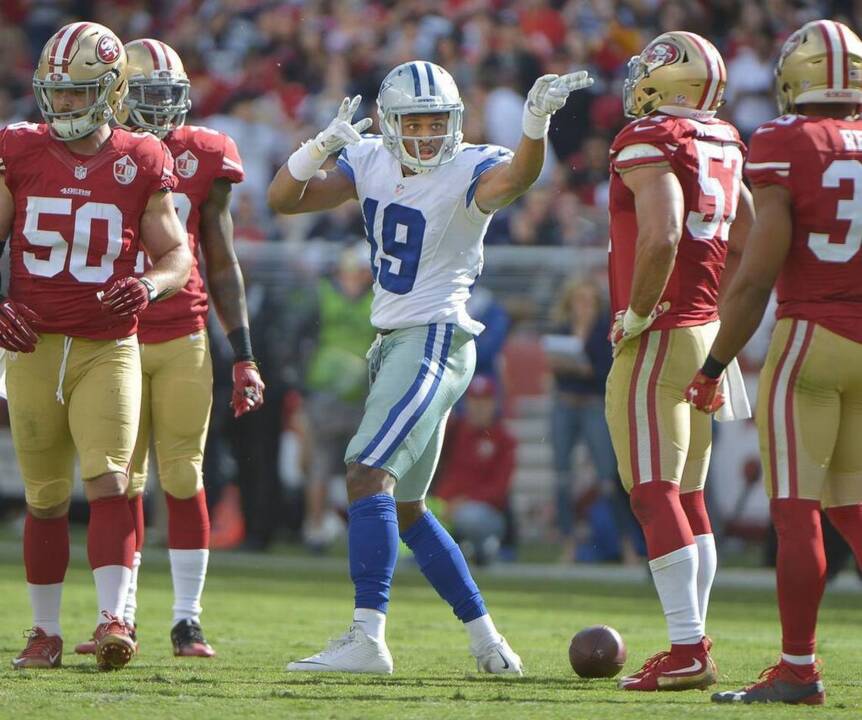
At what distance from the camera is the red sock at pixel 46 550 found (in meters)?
5.71

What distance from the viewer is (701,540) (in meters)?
5.48

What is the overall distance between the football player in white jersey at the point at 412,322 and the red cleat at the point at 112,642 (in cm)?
56

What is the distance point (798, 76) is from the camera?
4.94m

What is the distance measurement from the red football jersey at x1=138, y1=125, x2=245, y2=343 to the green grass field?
4.28 feet

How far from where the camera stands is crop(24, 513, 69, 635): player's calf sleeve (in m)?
5.68

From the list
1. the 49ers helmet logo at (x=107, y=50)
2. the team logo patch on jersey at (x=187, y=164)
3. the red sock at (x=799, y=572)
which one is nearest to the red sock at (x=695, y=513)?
A: the red sock at (x=799, y=572)

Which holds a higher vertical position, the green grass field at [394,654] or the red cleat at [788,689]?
the red cleat at [788,689]

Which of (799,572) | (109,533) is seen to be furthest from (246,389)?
(799,572)

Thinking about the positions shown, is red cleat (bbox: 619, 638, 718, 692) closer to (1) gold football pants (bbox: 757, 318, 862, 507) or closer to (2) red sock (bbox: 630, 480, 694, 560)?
(2) red sock (bbox: 630, 480, 694, 560)

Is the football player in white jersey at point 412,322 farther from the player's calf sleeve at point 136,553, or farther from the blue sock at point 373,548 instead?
the player's calf sleeve at point 136,553

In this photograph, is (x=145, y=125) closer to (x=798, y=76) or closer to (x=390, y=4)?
(x=798, y=76)

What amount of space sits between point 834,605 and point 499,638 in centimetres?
374

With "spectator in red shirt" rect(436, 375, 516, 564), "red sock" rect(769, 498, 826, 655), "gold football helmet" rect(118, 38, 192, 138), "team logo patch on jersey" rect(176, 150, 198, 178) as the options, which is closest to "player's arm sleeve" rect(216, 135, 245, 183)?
"team logo patch on jersey" rect(176, 150, 198, 178)

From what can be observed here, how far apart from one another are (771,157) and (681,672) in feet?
5.31
